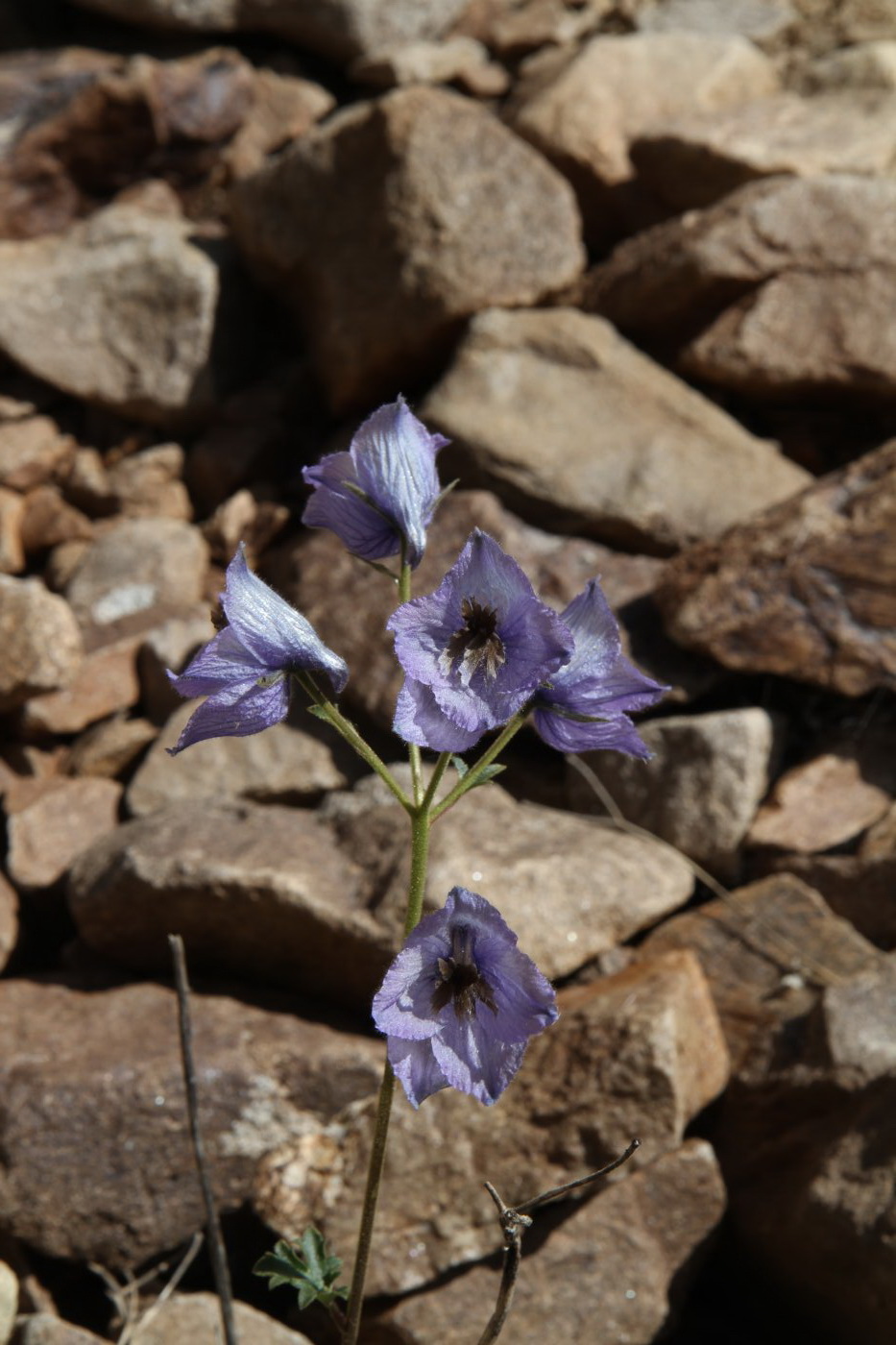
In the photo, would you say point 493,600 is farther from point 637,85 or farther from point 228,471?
point 637,85

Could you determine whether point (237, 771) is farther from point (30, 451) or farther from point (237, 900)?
point (30, 451)

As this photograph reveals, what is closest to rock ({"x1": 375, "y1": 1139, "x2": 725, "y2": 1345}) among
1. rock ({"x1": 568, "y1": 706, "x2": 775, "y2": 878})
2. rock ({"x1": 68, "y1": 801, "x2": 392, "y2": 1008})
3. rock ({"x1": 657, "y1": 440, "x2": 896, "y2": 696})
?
rock ({"x1": 68, "y1": 801, "x2": 392, "y2": 1008})

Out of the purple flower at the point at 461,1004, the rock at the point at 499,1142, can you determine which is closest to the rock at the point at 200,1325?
the rock at the point at 499,1142

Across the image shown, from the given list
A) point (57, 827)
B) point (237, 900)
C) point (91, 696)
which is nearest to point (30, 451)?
point (91, 696)

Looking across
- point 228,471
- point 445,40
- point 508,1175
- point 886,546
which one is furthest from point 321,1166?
point 445,40

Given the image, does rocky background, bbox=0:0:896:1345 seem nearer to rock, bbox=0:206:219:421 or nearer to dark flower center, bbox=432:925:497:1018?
rock, bbox=0:206:219:421
